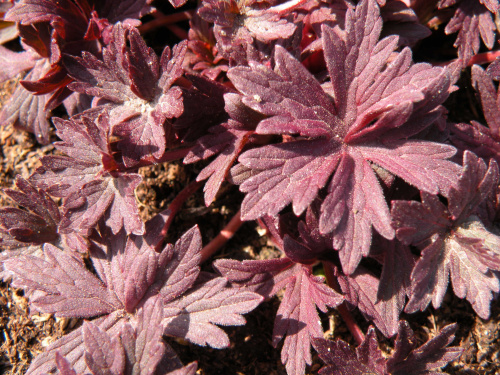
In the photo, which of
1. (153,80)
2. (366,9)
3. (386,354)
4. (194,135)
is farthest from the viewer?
(386,354)

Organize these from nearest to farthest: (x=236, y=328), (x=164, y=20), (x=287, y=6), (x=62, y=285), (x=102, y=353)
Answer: (x=102, y=353) < (x=62, y=285) < (x=287, y=6) < (x=236, y=328) < (x=164, y=20)

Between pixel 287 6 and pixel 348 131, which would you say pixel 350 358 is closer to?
pixel 348 131

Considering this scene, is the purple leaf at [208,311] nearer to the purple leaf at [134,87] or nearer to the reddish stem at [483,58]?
the purple leaf at [134,87]

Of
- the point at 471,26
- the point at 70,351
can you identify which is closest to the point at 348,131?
the point at 471,26

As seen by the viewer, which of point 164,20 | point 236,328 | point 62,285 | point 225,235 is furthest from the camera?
point 164,20

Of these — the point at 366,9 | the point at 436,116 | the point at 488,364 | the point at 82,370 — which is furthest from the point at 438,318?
the point at 82,370

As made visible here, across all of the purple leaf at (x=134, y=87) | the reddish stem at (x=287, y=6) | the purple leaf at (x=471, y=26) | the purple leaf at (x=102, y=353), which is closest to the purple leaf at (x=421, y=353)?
the purple leaf at (x=102, y=353)

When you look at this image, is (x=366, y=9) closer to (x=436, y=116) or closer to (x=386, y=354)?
(x=436, y=116)
